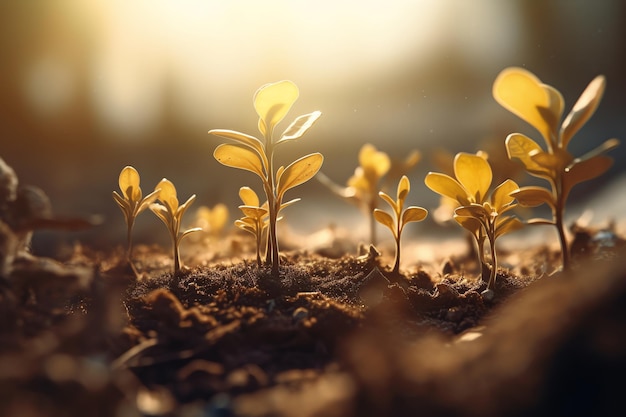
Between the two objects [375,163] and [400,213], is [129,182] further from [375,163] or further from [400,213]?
[375,163]

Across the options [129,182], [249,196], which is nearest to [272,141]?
[249,196]

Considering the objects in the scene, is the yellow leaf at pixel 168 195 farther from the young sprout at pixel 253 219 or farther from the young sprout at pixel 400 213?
the young sprout at pixel 400 213

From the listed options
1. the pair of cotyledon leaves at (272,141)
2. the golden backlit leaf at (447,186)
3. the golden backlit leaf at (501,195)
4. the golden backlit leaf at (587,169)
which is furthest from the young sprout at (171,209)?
the golden backlit leaf at (587,169)

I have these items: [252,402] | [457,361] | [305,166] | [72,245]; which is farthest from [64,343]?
[72,245]

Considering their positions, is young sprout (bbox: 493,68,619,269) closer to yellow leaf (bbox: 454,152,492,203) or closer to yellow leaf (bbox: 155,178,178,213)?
yellow leaf (bbox: 454,152,492,203)

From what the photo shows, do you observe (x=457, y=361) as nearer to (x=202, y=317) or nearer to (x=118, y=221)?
(x=202, y=317)
